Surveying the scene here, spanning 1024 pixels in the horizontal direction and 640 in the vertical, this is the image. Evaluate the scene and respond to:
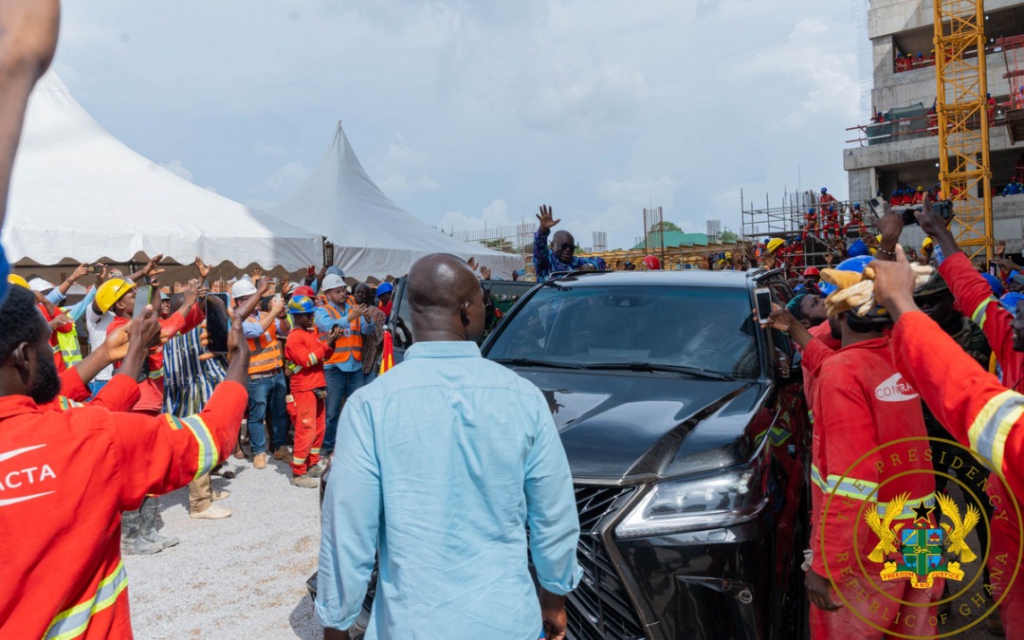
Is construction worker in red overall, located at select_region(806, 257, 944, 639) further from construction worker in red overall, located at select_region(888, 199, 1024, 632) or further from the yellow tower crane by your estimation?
the yellow tower crane

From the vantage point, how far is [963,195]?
3669 cm

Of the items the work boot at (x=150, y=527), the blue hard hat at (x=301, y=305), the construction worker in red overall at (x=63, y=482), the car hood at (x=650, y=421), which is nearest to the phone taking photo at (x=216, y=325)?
the construction worker in red overall at (x=63, y=482)

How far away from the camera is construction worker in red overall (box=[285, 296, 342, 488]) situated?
8078 mm

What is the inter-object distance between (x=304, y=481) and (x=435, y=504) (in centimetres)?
645

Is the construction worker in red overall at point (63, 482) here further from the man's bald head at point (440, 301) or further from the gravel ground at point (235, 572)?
the gravel ground at point (235, 572)

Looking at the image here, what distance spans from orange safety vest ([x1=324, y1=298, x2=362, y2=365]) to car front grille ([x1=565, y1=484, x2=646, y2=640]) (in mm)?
5980

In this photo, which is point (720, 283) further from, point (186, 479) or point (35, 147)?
point (35, 147)

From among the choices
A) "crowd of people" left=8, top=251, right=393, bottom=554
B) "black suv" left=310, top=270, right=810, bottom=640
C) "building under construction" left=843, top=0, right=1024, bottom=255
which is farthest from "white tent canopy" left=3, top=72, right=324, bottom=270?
"building under construction" left=843, top=0, right=1024, bottom=255

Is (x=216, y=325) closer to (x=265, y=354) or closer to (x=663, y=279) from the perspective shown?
(x=663, y=279)

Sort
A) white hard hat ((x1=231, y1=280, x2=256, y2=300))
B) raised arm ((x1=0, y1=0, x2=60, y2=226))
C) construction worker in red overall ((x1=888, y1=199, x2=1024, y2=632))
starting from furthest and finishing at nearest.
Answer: white hard hat ((x1=231, y1=280, x2=256, y2=300)) → construction worker in red overall ((x1=888, y1=199, x2=1024, y2=632)) → raised arm ((x1=0, y1=0, x2=60, y2=226))

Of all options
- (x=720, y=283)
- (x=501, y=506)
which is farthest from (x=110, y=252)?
(x=501, y=506)

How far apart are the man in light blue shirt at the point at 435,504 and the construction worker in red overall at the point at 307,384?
631cm

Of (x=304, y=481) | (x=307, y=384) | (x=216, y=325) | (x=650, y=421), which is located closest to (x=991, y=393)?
(x=650, y=421)

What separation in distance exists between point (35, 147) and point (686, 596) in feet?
38.4
